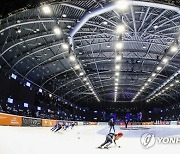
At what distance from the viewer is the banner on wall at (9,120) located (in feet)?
71.6

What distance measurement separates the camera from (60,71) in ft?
151

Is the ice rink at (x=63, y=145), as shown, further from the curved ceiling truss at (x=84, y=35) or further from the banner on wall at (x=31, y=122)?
the banner on wall at (x=31, y=122)

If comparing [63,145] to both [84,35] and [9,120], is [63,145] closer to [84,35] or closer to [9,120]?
[9,120]

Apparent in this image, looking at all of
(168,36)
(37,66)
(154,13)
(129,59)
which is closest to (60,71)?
(37,66)

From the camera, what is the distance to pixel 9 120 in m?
23.3

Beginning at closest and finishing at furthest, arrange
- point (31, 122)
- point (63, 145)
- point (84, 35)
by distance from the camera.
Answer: point (63, 145), point (31, 122), point (84, 35)

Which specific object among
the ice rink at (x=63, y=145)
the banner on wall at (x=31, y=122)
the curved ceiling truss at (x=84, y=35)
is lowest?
the ice rink at (x=63, y=145)

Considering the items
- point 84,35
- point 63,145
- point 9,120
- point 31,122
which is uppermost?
point 84,35

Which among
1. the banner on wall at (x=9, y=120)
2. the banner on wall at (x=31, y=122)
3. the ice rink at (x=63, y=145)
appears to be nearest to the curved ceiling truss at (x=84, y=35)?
the banner on wall at (x=31, y=122)

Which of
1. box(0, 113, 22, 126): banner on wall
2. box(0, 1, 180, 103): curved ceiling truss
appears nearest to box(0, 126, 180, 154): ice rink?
box(0, 113, 22, 126): banner on wall

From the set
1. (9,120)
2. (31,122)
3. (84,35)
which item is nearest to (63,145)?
(9,120)

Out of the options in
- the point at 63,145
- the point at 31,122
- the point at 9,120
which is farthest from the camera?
the point at 31,122

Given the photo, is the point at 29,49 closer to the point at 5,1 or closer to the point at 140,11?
the point at 140,11

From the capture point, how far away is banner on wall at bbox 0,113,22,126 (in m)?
21.8
